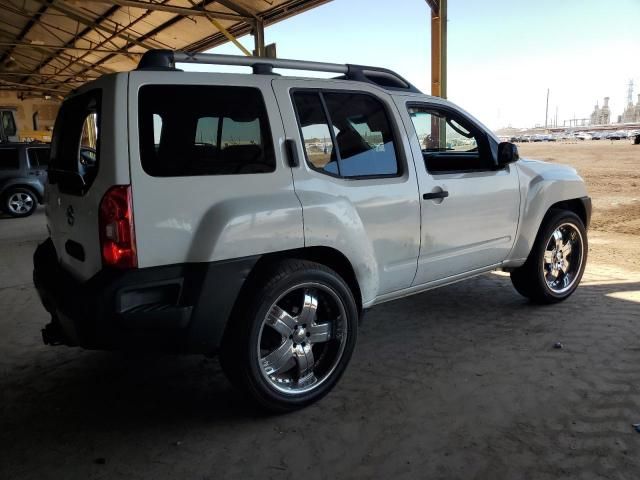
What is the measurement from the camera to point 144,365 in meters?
3.49

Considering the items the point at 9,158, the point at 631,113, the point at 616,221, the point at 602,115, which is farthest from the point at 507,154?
the point at 602,115

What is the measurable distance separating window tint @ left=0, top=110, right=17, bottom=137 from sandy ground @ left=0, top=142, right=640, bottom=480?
62.0 ft

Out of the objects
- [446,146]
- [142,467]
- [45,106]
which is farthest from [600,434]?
[45,106]

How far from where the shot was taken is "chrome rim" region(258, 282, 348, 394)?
2781 millimetres

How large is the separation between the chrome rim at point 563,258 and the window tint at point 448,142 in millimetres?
1059

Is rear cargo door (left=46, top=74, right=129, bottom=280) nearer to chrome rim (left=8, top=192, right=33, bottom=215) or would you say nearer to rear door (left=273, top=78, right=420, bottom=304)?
rear door (left=273, top=78, right=420, bottom=304)

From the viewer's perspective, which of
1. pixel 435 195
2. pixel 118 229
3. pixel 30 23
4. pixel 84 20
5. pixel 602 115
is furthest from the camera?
pixel 602 115

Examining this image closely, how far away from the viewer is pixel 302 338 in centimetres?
288

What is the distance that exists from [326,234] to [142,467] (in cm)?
149

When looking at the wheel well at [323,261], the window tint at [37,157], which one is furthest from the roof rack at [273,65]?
the window tint at [37,157]

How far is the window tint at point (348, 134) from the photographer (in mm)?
2928

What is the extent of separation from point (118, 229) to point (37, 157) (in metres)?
11.1

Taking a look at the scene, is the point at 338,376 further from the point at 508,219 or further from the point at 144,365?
the point at 508,219

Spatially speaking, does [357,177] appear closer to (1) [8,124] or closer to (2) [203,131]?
(2) [203,131]
